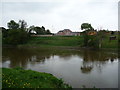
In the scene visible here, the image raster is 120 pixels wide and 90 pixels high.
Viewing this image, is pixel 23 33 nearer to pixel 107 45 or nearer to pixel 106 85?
pixel 107 45

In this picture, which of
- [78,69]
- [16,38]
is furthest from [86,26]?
[78,69]

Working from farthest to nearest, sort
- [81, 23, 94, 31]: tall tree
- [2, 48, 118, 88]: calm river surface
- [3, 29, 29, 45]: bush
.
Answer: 1. [81, 23, 94, 31]: tall tree
2. [3, 29, 29, 45]: bush
3. [2, 48, 118, 88]: calm river surface

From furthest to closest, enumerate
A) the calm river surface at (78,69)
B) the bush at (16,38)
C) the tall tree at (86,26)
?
1. the tall tree at (86,26)
2. the bush at (16,38)
3. the calm river surface at (78,69)

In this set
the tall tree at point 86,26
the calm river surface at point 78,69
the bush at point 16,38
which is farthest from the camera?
the tall tree at point 86,26

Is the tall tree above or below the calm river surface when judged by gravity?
above

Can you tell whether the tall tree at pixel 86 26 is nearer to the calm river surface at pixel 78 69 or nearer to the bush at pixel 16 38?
the bush at pixel 16 38

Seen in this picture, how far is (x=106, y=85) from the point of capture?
33.5 feet

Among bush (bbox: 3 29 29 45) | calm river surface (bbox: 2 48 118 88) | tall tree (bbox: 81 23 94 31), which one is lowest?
calm river surface (bbox: 2 48 118 88)

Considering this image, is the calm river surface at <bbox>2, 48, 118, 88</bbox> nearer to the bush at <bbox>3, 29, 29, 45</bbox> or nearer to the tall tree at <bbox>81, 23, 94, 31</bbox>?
the bush at <bbox>3, 29, 29, 45</bbox>

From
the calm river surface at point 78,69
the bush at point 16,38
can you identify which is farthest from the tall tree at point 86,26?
the calm river surface at point 78,69

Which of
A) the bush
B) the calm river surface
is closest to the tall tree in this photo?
the bush

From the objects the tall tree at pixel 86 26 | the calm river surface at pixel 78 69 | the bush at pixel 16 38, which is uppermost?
the tall tree at pixel 86 26

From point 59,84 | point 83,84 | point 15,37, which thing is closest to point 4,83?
point 59,84

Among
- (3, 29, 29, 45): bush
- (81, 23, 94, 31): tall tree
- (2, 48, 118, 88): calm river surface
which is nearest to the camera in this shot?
(2, 48, 118, 88): calm river surface
